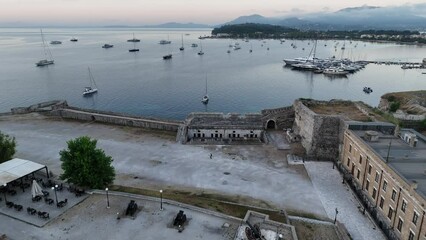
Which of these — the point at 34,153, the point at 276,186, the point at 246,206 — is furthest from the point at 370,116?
the point at 34,153

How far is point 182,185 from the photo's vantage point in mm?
46031

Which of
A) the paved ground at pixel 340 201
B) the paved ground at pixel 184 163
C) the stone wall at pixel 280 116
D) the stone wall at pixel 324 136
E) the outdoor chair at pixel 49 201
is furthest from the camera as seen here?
the stone wall at pixel 280 116

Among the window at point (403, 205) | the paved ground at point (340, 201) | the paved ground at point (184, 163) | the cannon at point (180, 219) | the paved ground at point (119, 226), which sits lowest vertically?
the paved ground at point (340, 201)

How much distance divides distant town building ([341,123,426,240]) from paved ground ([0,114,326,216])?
22.0ft

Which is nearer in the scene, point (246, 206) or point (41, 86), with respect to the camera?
point (246, 206)

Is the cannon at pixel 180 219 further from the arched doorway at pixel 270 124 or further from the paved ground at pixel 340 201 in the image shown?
the arched doorway at pixel 270 124

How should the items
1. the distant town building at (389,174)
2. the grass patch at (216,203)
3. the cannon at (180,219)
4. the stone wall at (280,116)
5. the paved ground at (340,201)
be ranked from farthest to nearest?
the stone wall at (280,116) < the paved ground at (340,201) < the grass patch at (216,203) < the cannon at (180,219) < the distant town building at (389,174)

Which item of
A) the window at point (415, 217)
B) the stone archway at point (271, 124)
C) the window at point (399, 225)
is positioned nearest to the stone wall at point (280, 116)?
the stone archway at point (271, 124)

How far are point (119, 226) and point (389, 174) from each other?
30556 millimetres

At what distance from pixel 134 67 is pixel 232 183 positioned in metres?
136

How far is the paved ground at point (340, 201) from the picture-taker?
36.8 m

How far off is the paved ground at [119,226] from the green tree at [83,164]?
3.27 metres

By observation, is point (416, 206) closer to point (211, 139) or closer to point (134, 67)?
point (211, 139)

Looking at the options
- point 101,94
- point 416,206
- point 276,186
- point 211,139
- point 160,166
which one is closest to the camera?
point 416,206
